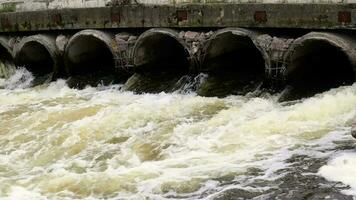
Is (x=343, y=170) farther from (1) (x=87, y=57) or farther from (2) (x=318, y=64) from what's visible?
(1) (x=87, y=57)

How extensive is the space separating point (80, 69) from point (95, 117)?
15.0 feet

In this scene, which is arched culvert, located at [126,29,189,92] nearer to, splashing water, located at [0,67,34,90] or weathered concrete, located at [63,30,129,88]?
weathered concrete, located at [63,30,129,88]

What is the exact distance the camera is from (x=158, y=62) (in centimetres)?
1427

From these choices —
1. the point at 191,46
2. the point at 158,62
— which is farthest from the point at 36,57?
the point at 191,46

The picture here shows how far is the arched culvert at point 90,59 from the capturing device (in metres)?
14.0

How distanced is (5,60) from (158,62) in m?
5.68

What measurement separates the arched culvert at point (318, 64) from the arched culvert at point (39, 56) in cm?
711

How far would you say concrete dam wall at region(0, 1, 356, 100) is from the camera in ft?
35.8

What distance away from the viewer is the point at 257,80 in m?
12.3

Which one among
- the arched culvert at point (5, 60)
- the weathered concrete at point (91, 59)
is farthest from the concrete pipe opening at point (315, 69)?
the arched culvert at point (5, 60)

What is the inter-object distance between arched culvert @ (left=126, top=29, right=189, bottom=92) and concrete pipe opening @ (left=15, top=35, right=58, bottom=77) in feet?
9.47

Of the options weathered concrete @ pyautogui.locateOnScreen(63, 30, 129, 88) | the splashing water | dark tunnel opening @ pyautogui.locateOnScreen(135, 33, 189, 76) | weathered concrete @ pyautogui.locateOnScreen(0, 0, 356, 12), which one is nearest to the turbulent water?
dark tunnel opening @ pyautogui.locateOnScreen(135, 33, 189, 76)

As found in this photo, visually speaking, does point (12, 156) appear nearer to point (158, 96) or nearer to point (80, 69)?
point (158, 96)

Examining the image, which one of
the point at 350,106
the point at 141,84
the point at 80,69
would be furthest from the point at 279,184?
the point at 80,69
